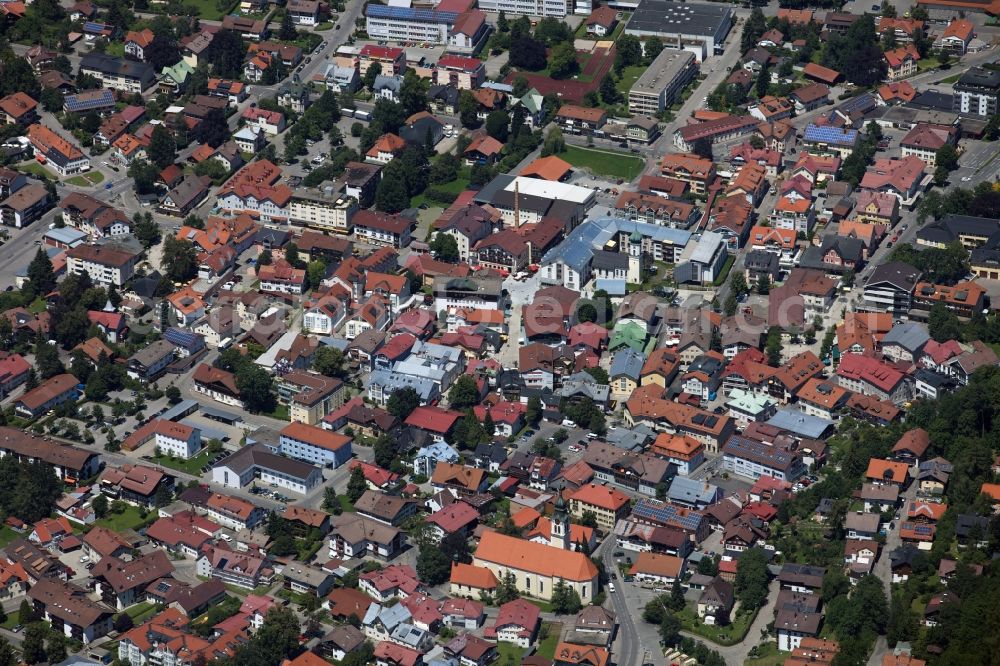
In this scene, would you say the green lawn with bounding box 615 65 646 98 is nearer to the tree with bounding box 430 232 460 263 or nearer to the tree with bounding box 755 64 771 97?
the tree with bounding box 755 64 771 97

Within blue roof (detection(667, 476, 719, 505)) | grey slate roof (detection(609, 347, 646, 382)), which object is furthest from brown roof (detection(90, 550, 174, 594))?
grey slate roof (detection(609, 347, 646, 382))

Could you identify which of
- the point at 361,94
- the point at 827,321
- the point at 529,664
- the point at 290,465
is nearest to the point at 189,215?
the point at 361,94

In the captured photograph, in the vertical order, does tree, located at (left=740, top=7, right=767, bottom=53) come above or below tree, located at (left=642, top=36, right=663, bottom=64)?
above

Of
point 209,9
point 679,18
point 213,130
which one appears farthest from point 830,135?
point 209,9

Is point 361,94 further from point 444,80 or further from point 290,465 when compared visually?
point 290,465

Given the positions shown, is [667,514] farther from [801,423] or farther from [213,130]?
[213,130]

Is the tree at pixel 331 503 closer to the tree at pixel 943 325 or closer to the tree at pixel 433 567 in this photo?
the tree at pixel 433 567

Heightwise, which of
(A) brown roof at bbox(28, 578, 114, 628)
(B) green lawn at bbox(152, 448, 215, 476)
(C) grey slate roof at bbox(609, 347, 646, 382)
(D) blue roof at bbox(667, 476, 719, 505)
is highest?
(C) grey slate roof at bbox(609, 347, 646, 382)
